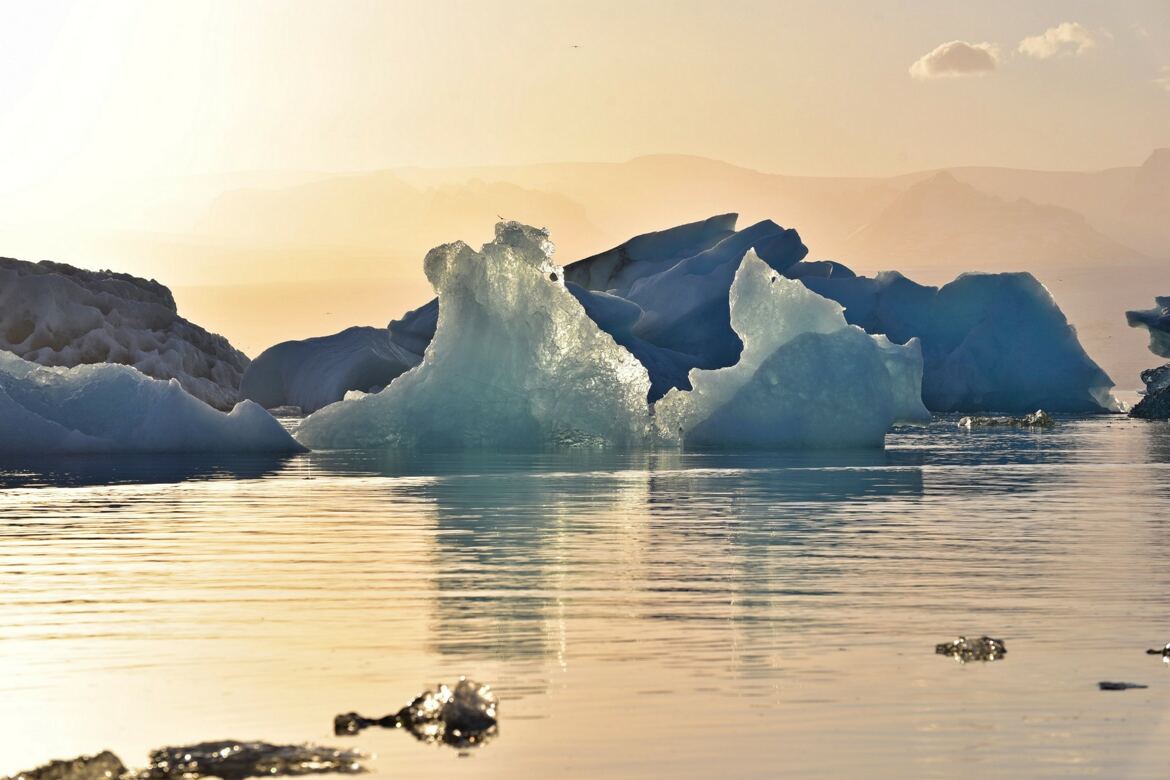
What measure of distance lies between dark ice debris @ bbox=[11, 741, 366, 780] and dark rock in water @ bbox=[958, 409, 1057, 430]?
1994 inches

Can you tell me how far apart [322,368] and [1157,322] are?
3478cm

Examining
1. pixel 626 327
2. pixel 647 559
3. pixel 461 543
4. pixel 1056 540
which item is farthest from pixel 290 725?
pixel 626 327

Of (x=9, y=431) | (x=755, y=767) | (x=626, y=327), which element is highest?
(x=626, y=327)

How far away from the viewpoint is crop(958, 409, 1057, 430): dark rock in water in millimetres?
55044

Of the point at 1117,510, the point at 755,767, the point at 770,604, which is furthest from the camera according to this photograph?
the point at 1117,510

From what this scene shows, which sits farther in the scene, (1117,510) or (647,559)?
(1117,510)

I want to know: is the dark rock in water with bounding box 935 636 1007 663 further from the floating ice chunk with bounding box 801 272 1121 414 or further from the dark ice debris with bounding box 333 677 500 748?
the floating ice chunk with bounding box 801 272 1121 414

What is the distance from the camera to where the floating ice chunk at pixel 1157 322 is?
64188mm

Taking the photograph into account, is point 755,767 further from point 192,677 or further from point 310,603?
point 310,603

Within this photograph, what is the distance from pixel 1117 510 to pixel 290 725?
49.0ft

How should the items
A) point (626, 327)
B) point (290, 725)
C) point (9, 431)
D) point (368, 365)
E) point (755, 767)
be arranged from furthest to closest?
point (368, 365), point (626, 327), point (9, 431), point (290, 725), point (755, 767)

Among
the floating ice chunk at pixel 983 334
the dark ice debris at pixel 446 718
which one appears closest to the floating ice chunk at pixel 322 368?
the floating ice chunk at pixel 983 334

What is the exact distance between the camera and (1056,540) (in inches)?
617

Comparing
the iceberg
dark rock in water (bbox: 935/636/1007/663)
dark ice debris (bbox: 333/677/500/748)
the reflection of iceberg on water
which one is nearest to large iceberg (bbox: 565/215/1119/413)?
the iceberg
